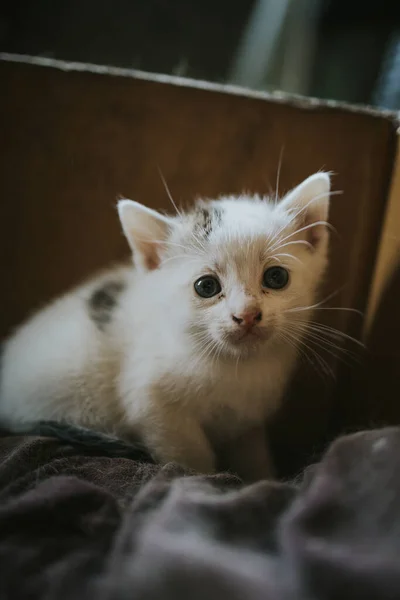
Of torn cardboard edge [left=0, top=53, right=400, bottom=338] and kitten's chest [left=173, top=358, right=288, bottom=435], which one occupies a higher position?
torn cardboard edge [left=0, top=53, right=400, bottom=338]

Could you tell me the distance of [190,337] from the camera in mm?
931

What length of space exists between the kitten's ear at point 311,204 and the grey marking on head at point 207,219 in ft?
0.39

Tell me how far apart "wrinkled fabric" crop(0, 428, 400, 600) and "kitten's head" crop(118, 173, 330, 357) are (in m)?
0.23

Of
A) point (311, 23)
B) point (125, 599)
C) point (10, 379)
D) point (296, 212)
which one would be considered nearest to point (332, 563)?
point (125, 599)

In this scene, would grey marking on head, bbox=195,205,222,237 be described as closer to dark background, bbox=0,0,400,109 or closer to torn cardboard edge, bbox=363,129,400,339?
torn cardboard edge, bbox=363,129,400,339

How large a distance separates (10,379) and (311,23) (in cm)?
169

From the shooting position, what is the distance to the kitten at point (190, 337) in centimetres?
89

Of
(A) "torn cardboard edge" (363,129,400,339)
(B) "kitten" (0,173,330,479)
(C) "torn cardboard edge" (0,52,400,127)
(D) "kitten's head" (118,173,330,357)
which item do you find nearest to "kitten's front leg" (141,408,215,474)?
(B) "kitten" (0,173,330,479)

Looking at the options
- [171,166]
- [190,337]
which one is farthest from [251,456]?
[171,166]

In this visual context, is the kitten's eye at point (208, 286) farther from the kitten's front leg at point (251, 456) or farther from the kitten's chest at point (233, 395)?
the kitten's front leg at point (251, 456)

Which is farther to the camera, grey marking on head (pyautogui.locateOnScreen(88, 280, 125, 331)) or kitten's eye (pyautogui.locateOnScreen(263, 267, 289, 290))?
grey marking on head (pyautogui.locateOnScreen(88, 280, 125, 331))

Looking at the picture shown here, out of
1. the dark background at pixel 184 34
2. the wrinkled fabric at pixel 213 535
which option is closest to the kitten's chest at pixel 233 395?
the wrinkled fabric at pixel 213 535

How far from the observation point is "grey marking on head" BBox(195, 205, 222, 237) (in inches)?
36.7

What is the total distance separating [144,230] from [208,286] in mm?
171
